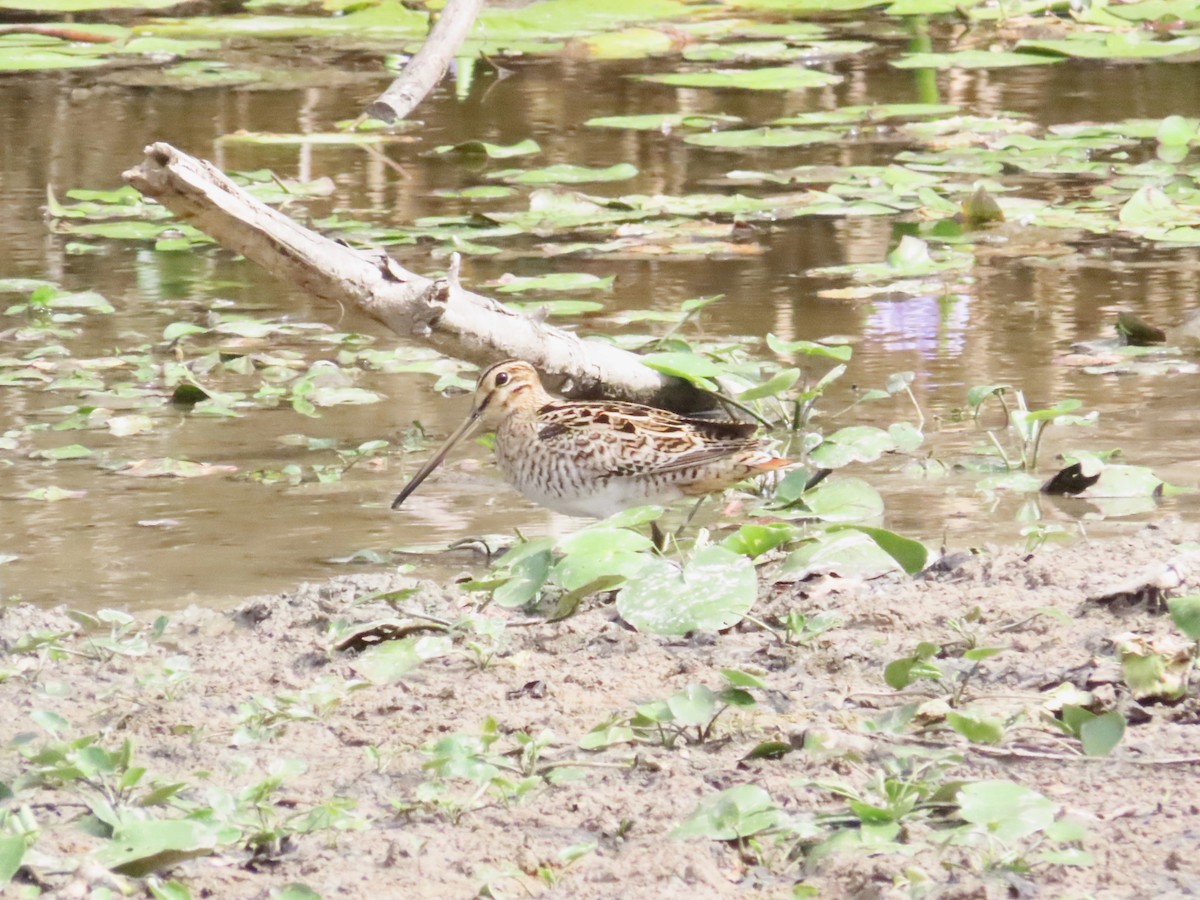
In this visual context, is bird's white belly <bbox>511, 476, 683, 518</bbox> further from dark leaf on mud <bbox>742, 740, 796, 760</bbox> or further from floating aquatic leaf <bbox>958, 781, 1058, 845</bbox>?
floating aquatic leaf <bbox>958, 781, 1058, 845</bbox>

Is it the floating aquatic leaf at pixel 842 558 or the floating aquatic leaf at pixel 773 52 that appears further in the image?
the floating aquatic leaf at pixel 773 52

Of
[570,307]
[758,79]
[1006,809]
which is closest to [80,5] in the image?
[758,79]

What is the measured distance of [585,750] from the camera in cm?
320

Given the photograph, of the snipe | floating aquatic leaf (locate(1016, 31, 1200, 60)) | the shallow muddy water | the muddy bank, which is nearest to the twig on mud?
the muddy bank

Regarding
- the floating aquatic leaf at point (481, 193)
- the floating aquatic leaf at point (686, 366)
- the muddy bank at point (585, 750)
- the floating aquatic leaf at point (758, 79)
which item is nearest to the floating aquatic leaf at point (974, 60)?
the floating aquatic leaf at point (758, 79)

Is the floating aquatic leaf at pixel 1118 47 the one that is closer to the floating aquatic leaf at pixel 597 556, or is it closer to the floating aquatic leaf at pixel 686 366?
the floating aquatic leaf at pixel 686 366

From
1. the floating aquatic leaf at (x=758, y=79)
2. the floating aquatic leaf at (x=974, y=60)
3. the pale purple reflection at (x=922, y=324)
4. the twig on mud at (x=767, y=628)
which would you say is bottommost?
the pale purple reflection at (x=922, y=324)

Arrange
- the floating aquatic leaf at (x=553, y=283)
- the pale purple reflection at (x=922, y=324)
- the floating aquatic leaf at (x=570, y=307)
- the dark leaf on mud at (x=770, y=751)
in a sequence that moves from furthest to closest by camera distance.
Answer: the floating aquatic leaf at (x=553, y=283)
the floating aquatic leaf at (x=570, y=307)
the pale purple reflection at (x=922, y=324)
the dark leaf on mud at (x=770, y=751)

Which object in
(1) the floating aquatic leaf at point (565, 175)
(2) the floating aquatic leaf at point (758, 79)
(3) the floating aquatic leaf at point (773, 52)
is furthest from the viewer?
(3) the floating aquatic leaf at point (773, 52)

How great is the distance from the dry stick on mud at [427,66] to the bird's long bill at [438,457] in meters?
4.97

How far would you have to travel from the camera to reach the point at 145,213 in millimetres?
8531

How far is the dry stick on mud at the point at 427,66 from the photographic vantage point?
1016cm

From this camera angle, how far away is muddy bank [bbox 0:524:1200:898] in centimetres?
275

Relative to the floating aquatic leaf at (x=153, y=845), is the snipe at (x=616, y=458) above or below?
below
